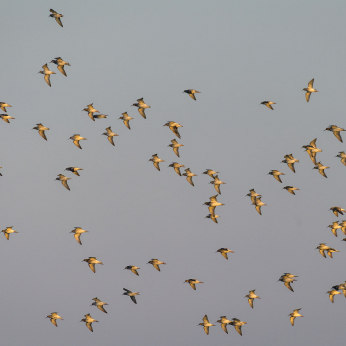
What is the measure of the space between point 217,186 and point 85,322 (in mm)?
17855

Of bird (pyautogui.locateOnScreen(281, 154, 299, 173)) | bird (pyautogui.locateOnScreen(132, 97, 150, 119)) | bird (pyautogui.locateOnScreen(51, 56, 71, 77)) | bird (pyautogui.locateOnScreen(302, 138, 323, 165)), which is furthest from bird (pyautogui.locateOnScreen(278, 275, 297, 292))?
bird (pyautogui.locateOnScreen(51, 56, 71, 77))

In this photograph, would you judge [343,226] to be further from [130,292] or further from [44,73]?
[44,73]

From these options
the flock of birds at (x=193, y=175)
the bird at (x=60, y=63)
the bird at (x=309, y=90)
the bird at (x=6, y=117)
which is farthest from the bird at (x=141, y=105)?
the bird at (x=309, y=90)

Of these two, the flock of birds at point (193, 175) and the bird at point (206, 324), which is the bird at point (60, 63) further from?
the bird at point (206, 324)

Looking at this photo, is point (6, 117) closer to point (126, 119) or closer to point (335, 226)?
point (126, 119)

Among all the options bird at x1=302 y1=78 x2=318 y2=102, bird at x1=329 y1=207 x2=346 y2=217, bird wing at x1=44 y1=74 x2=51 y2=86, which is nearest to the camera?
bird at x1=329 y1=207 x2=346 y2=217

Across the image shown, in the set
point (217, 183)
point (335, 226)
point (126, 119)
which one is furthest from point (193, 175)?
point (335, 226)

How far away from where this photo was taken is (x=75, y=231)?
81.4 m

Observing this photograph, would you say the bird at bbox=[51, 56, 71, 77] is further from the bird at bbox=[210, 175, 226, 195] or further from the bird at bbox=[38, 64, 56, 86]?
the bird at bbox=[210, 175, 226, 195]

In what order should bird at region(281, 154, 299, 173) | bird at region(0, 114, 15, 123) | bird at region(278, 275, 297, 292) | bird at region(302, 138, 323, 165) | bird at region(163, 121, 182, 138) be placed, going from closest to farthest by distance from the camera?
1. bird at region(0, 114, 15, 123)
2. bird at region(302, 138, 323, 165)
3. bird at region(163, 121, 182, 138)
4. bird at region(278, 275, 297, 292)
5. bird at region(281, 154, 299, 173)

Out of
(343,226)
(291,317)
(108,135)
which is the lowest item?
(291,317)

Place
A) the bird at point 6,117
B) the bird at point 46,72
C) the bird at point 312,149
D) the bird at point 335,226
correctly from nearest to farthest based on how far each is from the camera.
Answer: the bird at point 6,117 < the bird at point 312,149 < the bird at point 46,72 < the bird at point 335,226

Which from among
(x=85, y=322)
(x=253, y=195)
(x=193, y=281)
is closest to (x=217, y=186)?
(x=253, y=195)

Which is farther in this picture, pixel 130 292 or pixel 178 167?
pixel 178 167
